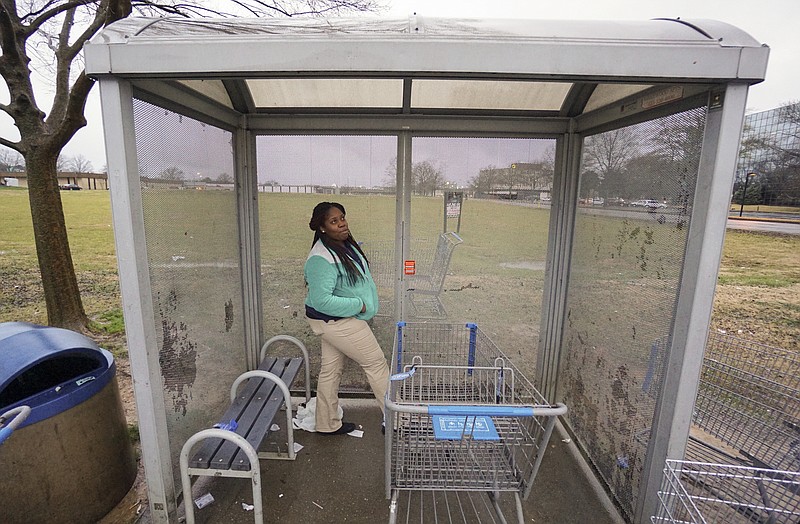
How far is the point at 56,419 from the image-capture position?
2074mm

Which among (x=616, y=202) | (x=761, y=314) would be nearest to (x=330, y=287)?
(x=616, y=202)

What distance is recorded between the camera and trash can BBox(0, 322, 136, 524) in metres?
2.01

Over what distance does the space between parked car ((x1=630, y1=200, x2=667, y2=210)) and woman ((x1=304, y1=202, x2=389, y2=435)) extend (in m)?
1.85

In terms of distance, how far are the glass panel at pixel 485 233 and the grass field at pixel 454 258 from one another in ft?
0.04

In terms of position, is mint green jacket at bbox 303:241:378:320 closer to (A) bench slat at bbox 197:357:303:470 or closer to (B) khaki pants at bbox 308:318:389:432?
(B) khaki pants at bbox 308:318:389:432

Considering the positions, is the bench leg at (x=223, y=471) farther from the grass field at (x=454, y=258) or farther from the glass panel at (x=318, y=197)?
the glass panel at (x=318, y=197)

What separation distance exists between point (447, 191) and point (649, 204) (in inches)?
62.2

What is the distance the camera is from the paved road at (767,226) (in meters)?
13.4

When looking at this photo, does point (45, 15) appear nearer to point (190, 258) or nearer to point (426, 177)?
point (190, 258)

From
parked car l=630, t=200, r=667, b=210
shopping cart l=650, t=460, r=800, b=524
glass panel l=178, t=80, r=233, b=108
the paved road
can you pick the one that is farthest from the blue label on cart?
the paved road

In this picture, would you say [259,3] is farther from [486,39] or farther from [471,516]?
[471,516]

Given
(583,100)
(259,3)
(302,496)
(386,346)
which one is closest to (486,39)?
(583,100)

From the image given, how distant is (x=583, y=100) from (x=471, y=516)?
3.10 meters

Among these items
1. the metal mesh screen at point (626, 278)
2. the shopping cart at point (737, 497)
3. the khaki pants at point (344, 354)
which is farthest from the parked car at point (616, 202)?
the khaki pants at point (344, 354)
